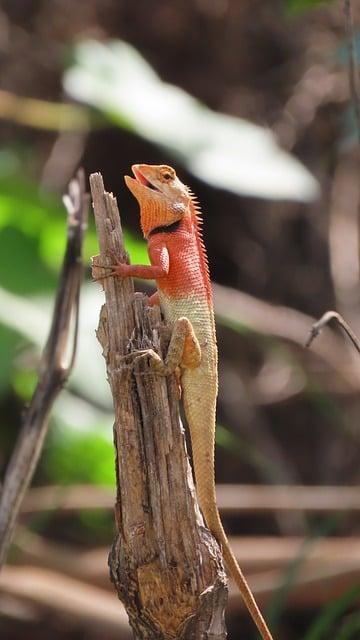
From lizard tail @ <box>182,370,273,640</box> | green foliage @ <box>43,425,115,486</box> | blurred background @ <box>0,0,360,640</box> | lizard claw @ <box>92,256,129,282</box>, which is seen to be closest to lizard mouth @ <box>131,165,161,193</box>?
lizard claw @ <box>92,256,129,282</box>

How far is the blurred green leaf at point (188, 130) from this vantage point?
5.60 m

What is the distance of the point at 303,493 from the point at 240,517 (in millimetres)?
1936

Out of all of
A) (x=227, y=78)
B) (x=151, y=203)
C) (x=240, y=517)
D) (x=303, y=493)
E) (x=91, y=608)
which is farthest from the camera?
(x=227, y=78)

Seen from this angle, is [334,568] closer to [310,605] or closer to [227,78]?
[310,605]

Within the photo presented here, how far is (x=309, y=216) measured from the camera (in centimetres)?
838

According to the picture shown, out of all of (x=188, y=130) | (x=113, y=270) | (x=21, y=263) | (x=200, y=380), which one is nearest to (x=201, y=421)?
(x=200, y=380)

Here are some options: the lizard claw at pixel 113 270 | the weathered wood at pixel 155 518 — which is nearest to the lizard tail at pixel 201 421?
the weathered wood at pixel 155 518

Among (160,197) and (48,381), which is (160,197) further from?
(48,381)

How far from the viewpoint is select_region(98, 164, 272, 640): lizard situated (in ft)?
9.64

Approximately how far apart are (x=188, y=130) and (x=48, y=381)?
2.71 m

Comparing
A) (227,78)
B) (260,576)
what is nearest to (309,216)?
(227,78)

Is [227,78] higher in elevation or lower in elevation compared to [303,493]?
higher

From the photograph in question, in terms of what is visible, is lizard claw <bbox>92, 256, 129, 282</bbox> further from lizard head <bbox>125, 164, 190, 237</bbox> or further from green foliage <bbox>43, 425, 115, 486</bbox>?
green foliage <bbox>43, 425, 115, 486</bbox>

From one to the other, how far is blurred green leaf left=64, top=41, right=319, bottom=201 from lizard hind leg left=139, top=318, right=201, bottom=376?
8.34 ft
